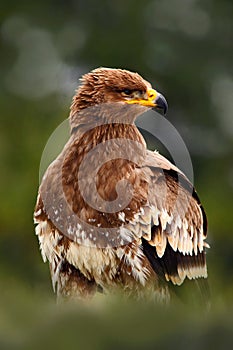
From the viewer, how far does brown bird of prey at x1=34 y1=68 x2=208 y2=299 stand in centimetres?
235

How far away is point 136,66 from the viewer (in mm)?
6039

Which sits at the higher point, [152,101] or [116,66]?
[116,66]

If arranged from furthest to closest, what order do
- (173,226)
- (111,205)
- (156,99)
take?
(173,226) < (156,99) < (111,205)

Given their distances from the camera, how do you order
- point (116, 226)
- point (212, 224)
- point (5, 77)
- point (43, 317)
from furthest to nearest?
point (5, 77) → point (212, 224) → point (116, 226) → point (43, 317)

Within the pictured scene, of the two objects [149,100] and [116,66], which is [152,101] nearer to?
[149,100]

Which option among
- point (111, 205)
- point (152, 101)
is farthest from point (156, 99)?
point (111, 205)

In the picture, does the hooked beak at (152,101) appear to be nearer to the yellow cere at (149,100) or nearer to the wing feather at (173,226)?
the yellow cere at (149,100)

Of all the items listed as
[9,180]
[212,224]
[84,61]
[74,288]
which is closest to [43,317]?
[74,288]

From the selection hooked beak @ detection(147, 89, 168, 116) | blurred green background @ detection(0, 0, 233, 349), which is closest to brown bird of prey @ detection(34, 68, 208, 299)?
hooked beak @ detection(147, 89, 168, 116)

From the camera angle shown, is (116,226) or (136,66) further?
(136,66)

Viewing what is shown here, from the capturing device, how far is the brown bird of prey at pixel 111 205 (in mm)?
2346

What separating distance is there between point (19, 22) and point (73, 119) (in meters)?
4.43

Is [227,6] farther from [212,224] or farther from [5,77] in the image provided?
[212,224]

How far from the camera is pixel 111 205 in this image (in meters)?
2.33
